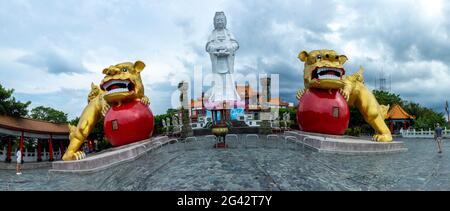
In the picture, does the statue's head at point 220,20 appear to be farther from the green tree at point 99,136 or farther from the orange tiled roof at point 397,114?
the orange tiled roof at point 397,114

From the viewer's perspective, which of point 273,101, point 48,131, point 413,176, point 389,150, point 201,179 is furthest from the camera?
point 273,101

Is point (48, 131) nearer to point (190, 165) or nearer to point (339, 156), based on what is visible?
point (190, 165)

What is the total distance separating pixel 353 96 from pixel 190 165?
7954mm

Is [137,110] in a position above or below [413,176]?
above

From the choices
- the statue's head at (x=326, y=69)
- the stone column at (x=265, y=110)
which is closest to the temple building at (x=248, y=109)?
the stone column at (x=265, y=110)

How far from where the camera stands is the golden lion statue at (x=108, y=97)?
1274 centimetres

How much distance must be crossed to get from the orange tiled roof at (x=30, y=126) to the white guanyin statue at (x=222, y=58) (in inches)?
664

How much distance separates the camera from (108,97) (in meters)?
12.8

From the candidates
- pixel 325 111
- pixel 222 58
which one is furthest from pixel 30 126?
pixel 222 58

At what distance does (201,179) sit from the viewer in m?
6.74

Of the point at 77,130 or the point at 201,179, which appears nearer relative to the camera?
the point at 201,179

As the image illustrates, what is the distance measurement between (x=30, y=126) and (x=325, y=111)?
1319 cm
